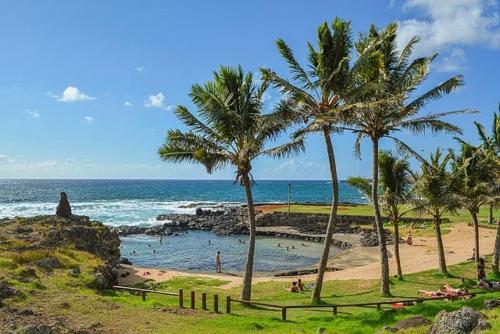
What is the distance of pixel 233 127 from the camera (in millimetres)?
19344

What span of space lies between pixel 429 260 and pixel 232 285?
1584cm

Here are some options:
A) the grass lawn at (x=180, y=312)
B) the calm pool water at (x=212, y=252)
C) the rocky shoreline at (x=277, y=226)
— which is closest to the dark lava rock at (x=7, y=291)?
the grass lawn at (x=180, y=312)

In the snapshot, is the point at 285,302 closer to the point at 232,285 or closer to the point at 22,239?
the point at 232,285

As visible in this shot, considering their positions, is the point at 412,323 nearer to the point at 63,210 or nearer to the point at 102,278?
the point at 102,278

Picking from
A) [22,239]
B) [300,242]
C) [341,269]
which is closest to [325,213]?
[300,242]

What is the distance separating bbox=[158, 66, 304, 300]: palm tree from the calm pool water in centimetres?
2058

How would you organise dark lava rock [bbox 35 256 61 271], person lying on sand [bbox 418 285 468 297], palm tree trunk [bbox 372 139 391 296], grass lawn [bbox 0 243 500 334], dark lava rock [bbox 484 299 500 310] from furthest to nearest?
dark lava rock [bbox 35 256 61 271], palm tree trunk [bbox 372 139 391 296], person lying on sand [bbox 418 285 468 297], grass lawn [bbox 0 243 500 334], dark lava rock [bbox 484 299 500 310]

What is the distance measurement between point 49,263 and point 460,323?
1924 cm

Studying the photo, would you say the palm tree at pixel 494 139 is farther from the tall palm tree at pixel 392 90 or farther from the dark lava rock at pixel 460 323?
the dark lava rock at pixel 460 323

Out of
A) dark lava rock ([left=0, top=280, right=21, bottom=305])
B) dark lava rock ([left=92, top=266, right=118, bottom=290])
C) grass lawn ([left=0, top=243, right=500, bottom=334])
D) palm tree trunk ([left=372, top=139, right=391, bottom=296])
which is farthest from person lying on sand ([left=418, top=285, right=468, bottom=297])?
dark lava rock ([left=0, top=280, right=21, bottom=305])

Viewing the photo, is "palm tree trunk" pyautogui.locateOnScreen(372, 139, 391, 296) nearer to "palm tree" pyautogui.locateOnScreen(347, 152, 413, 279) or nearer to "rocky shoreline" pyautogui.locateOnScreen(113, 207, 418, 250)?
"palm tree" pyautogui.locateOnScreen(347, 152, 413, 279)

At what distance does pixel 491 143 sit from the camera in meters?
24.7

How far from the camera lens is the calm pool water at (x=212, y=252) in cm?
4096

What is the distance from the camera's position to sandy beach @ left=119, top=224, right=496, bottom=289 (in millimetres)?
30719
